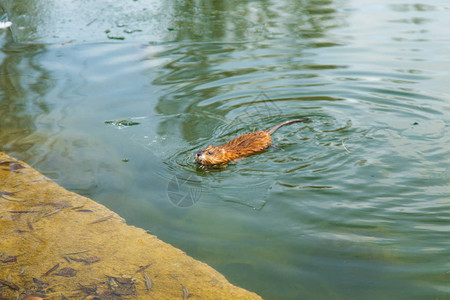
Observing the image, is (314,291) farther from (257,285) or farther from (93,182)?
(93,182)

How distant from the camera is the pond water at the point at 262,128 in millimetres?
3531

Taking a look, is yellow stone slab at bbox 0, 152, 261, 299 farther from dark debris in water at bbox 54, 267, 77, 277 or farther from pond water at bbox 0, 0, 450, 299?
pond water at bbox 0, 0, 450, 299

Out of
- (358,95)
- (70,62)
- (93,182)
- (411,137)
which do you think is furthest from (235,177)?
(70,62)

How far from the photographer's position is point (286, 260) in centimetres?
345

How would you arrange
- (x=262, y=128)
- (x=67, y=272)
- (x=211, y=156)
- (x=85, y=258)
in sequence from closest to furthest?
(x=67, y=272) → (x=85, y=258) → (x=211, y=156) → (x=262, y=128)

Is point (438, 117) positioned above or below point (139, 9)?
below

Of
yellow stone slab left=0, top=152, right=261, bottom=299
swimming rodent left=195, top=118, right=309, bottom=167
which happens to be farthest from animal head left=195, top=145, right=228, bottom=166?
yellow stone slab left=0, top=152, right=261, bottom=299

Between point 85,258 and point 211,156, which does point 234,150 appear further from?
point 85,258

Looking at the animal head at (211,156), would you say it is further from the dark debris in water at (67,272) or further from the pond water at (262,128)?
the dark debris in water at (67,272)

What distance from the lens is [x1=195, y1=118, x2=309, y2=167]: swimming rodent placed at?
4.73 metres

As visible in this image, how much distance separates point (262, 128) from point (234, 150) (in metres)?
1.02

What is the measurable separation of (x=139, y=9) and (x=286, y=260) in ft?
27.7

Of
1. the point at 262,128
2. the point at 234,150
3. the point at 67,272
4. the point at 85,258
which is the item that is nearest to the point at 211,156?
the point at 234,150

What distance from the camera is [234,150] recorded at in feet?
16.3
